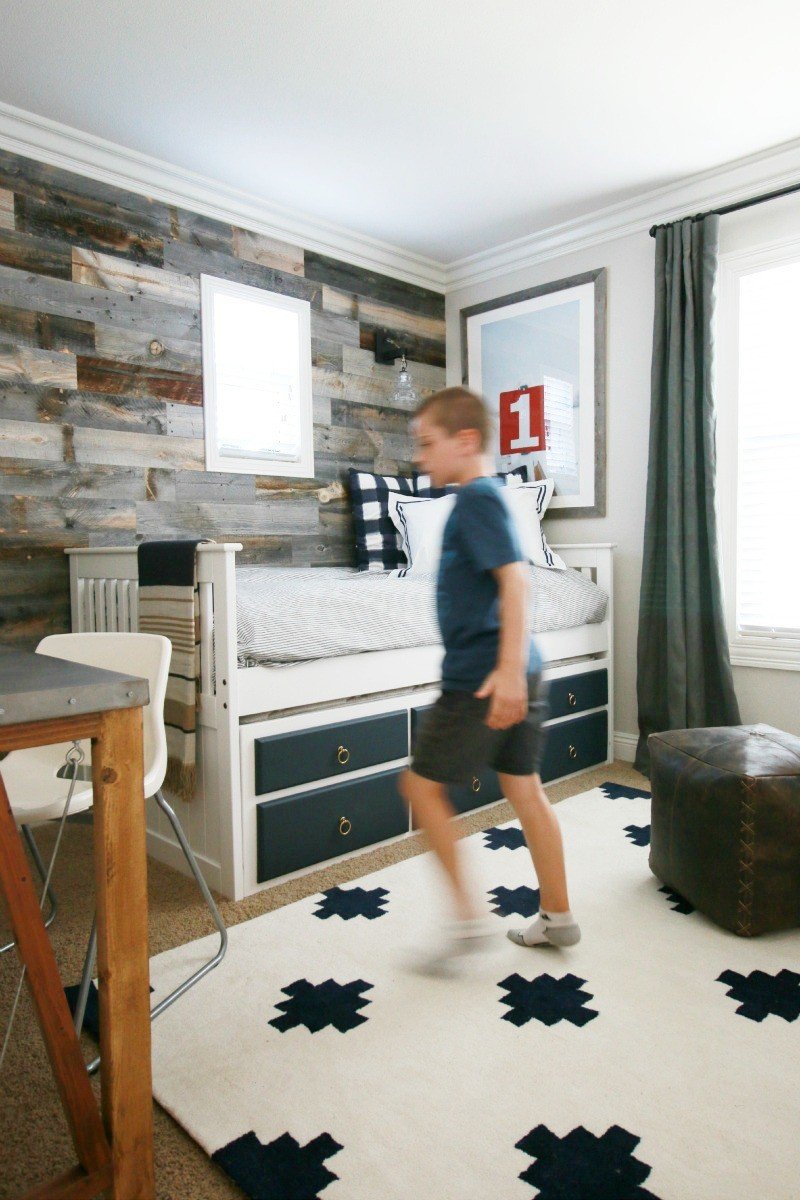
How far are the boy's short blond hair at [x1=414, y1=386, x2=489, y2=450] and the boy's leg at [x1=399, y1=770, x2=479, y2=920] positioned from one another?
670 mm

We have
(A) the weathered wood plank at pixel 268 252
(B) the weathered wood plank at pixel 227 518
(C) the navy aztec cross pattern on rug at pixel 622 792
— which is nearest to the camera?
(C) the navy aztec cross pattern on rug at pixel 622 792

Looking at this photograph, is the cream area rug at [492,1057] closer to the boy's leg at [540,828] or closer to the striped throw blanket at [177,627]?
the boy's leg at [540,828]

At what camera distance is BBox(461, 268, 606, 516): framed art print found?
3.46 metres

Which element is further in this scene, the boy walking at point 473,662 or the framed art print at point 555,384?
the framed art print at point 555,384

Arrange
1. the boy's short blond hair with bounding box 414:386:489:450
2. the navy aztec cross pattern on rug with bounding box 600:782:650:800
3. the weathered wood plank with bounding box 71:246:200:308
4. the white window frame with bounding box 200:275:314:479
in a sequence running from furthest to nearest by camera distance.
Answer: the white window frame with bounding box 200:275:314:479, the navy aztec cross pattern on rug with bounding box 600:782:650:800, the weathered wood plank with bounding box 71:246:200:308, the boy's short blond hair with bounding box 414:386:489:450

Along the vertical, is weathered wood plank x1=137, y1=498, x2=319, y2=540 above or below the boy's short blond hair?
below

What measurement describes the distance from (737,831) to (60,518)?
2234mm

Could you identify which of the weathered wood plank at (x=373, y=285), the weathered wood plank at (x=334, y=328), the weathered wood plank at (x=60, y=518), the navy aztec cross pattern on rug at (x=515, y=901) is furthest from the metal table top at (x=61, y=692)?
the weathered wood plank at (x=373, y=285)

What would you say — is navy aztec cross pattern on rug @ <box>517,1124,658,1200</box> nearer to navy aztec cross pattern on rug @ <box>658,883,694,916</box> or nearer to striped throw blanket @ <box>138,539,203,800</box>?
navy aztec cross pattern on rug @ <box>658,883,694,916</box>

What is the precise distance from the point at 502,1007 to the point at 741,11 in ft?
8.22

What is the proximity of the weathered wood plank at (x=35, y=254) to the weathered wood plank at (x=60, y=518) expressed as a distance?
74 centimetres

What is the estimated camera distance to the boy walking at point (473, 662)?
1467 millimetres

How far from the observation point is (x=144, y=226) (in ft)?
9.47

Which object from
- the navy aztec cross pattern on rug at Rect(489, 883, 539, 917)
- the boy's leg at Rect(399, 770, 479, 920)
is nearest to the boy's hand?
the boy's leg at Rect(399, 770, 479, 920)
